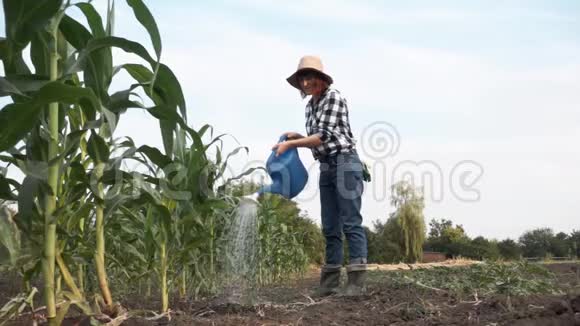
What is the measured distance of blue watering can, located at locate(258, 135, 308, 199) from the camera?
4086mm

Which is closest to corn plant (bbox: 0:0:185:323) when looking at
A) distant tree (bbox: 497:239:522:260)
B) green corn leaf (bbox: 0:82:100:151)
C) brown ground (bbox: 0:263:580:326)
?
green corn leaf (bbox: 0:82:100:151)

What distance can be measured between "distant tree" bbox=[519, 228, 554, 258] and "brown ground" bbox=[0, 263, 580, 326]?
11659 millimetres

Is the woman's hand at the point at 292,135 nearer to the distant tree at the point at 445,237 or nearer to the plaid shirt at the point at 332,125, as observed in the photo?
the plaid shirt at the point at 332,125

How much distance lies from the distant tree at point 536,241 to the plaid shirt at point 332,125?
1124 cm

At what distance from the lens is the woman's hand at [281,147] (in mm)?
4062

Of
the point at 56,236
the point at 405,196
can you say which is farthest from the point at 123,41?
the point at 405,196

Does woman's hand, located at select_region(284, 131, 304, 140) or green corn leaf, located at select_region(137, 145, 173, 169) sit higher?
woman's hand, located at select_region(284, 131, 304, 140)

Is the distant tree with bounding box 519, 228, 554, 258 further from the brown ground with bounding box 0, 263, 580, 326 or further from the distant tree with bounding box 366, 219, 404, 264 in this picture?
the brown ground with bounding box 0, 263, 580, 326

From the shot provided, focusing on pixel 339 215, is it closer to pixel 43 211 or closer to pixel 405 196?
pixel 43 211

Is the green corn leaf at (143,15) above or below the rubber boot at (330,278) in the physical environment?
above

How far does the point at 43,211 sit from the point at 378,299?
228cm

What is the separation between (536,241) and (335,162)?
12.4 meters

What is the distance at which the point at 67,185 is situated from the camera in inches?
95.4

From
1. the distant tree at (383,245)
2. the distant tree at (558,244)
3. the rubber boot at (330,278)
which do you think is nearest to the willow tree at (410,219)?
the distant tree at (383,245)
